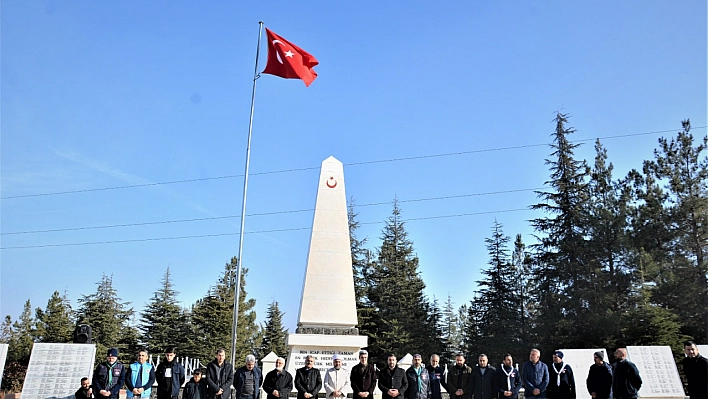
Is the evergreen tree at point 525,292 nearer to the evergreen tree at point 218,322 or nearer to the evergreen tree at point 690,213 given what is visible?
the evergreen tree at point 690,213

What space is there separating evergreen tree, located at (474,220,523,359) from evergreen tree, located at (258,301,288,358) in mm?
12994

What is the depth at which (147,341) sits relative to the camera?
2919 cm

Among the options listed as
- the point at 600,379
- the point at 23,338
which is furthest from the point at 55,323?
the point at 600,379

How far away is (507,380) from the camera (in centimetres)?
915

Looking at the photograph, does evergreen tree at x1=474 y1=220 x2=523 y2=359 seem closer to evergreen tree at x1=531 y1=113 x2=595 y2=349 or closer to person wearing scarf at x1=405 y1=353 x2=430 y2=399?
evergreen tree at x1=531 y1=113 x2=595 y2=349

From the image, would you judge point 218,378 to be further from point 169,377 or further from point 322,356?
point 322,356

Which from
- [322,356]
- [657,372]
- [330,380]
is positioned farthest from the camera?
[322,356]

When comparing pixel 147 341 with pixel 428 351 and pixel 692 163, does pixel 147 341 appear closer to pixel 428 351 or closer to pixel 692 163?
pixel 428 351

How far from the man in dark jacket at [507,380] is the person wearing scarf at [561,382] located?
562mm

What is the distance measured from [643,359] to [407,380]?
21.1ft

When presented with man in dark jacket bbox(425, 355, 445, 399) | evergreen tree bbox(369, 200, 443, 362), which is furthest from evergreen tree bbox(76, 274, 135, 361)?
man in dark jacket bbox(425, 355, 445, 399)

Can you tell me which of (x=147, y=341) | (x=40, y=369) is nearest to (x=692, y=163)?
(x=40, y=369)

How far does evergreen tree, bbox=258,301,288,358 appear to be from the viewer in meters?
33.4

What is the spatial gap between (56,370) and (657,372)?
12518mm
